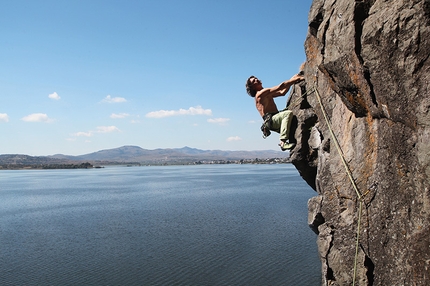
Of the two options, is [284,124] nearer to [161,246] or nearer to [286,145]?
[286,145]

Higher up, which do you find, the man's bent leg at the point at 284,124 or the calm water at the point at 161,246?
the man's bent leg at the point at 284,124

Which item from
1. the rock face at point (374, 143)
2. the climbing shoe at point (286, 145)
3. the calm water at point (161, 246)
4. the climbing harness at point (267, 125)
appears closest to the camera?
the rock face at point (374, 143)

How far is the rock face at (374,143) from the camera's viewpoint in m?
4.54

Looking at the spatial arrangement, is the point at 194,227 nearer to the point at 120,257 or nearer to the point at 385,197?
the point at 120,257

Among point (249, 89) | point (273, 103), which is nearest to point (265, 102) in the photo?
point (273, 103)

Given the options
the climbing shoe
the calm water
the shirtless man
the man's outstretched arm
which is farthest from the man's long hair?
the calm water

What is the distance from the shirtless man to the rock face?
114 cm

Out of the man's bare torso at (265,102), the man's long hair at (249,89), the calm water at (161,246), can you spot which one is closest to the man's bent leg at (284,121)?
the man's bare torso at (265,102)

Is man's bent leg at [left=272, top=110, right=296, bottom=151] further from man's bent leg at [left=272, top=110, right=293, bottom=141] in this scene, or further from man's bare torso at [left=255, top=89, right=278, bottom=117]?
man's bare torso at [left=255, top=89, right=278, bottom=117]

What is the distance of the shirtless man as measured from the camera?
884cm

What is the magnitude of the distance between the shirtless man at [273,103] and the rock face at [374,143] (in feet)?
3.74

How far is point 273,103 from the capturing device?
9.26 metres

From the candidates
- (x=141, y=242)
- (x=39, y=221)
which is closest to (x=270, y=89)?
(x=141, y=242)

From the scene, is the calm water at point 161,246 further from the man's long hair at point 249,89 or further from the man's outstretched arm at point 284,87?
the man's outstretched arm at point 284,87
